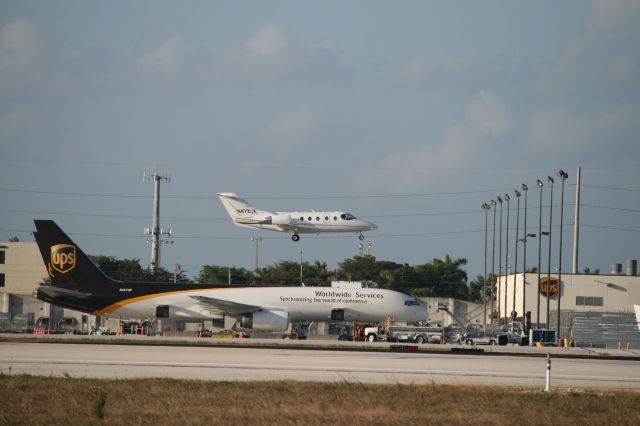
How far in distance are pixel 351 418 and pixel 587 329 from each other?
5775 centimetres

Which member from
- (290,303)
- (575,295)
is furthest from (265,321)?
(575,295)

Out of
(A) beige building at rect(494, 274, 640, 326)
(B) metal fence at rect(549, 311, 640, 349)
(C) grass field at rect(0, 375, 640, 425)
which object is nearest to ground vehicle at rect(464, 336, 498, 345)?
(B) metal fence at rect(549, 311, 640, 349)

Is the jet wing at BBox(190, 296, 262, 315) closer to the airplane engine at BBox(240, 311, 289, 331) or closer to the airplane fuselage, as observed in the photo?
the airplane fuselage

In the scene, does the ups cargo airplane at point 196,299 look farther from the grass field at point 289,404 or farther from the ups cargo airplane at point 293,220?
the grass field at point 289,404

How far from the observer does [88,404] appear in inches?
907

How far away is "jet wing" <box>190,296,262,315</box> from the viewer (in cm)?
6303

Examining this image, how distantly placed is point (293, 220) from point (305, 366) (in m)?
41.7

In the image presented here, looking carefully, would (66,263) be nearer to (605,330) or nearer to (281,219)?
(281,219)

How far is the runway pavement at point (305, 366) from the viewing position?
104 ft

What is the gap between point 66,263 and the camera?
207ft

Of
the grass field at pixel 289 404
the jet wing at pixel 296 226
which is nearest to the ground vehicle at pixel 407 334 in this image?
the jet wing at pixel 296 226

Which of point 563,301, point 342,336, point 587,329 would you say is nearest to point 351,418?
point 342,336

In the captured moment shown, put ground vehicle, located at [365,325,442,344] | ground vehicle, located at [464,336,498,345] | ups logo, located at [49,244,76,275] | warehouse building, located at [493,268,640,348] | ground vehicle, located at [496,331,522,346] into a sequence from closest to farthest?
ups logo, located at [49,244,76,275], ground vehicle, located at [464,336,498,345], ground vehicle, located at [365,325,442,344], ground vehicle, located at [496,331,522,346], warehouse building, located at [493,268,640,348]

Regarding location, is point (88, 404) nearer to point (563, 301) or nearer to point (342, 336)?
point (342, 336)
